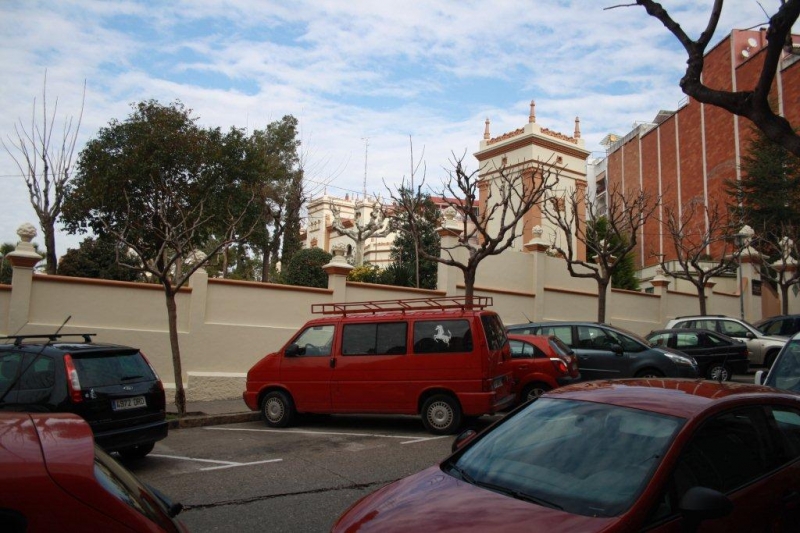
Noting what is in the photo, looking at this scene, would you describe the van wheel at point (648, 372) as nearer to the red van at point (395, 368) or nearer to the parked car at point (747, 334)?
the red van at point (395, 368)

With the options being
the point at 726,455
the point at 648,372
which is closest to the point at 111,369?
the point at 726,455

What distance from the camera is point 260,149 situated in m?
24.3

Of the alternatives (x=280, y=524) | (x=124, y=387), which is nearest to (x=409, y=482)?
(x=280, y=524)

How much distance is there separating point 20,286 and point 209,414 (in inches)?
188

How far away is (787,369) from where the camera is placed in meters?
8.00

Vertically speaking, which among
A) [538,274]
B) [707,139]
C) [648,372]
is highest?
[707,139]

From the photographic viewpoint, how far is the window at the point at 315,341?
442 inches

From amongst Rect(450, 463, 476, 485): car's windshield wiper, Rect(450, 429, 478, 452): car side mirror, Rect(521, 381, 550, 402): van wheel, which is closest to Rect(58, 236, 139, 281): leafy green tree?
Rect(521, 381, 550, 402): van wheel

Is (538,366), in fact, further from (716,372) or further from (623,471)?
(623,471)

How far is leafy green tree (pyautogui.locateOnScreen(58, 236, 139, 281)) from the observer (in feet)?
66.7

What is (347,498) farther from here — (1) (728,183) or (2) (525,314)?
(1) (728,183)

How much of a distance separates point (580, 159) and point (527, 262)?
62.5 feet

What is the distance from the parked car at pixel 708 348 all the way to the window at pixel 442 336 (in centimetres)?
835

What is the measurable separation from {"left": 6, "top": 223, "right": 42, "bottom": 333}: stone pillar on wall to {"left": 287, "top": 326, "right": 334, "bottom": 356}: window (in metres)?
6.13
